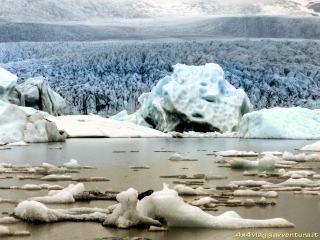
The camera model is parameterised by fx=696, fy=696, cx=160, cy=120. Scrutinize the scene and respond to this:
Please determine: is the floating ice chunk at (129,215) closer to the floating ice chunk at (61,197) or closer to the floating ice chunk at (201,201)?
the floating ice chunk at (201,201)

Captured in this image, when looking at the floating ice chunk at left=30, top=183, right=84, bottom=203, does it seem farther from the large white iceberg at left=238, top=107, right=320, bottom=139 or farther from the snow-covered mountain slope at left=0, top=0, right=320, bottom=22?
the snow-covered mountain slope at left=0, top=0, right=320, bottom=22

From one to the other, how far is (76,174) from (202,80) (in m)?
12.6

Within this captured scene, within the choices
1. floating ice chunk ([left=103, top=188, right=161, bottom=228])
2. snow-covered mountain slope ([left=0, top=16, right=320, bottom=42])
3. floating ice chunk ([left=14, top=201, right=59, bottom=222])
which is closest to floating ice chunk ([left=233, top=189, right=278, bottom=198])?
floating ice chunk ([left=103, top=188, right=161, bottom=228])

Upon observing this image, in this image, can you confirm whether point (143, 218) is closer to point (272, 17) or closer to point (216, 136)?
point (216, 136)

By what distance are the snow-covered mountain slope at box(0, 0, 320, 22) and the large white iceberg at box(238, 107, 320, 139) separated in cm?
2279

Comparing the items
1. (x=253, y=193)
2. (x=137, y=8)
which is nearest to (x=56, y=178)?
(x=253, y=193)

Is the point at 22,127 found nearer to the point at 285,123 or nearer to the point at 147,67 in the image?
the point at 285,123

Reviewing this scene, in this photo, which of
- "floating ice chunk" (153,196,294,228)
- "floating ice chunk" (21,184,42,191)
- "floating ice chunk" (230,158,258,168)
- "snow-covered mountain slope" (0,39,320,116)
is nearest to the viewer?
"floating ice chunk" (153,196,294,228)

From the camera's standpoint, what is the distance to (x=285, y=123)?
16.7 m

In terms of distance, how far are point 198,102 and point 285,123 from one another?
9.47ft

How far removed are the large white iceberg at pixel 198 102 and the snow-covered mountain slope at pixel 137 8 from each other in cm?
1923

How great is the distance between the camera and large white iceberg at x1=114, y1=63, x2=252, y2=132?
1867 cm

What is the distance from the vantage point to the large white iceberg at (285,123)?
16.4 metres

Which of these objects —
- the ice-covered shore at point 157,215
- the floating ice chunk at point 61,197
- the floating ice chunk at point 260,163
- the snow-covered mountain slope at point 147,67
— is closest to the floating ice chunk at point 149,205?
the ice-covered shore at point 157,215
